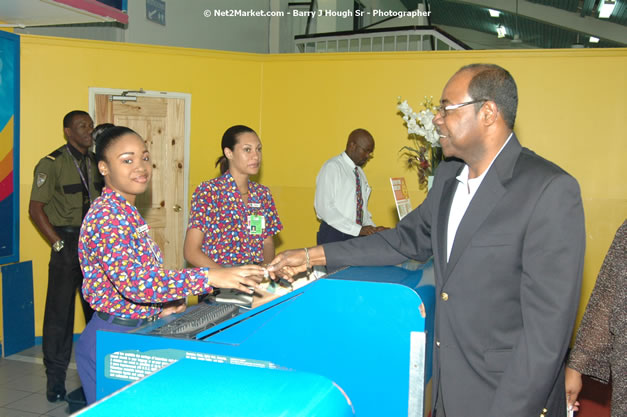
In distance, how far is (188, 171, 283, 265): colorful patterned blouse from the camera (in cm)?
318

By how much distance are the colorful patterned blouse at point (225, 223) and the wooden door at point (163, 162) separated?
2.69 metres

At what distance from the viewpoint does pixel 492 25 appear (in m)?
17.1

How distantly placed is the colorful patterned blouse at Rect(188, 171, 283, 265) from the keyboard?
113 cm

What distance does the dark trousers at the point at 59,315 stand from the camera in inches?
163

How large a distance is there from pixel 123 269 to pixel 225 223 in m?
1.21

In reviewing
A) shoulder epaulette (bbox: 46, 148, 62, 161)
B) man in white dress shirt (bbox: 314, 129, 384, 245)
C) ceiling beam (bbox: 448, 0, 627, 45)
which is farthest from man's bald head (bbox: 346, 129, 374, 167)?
ceiling beam (bbox: 448, 0, 627, 45)

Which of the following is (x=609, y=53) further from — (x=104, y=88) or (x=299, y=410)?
(x=299, y=410)

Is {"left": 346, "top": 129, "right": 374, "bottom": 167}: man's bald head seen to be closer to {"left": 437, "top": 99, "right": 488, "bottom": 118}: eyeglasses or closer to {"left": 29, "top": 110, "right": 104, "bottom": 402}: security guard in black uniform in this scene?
{"left": 29, "top": 110, "right": 104, "bottom": 402}: security guard in black uniform

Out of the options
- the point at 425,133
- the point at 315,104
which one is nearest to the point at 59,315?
the point at 425,133

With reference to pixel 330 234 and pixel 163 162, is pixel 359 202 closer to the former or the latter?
pixel 330 234

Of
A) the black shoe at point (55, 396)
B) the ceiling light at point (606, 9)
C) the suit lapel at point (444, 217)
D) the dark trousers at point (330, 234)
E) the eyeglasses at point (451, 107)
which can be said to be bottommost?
the black shoe at point (55, 396)

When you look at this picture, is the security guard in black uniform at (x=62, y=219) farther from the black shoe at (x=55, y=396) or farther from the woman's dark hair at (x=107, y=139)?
the woman's dark hair at (x=107, y=139)

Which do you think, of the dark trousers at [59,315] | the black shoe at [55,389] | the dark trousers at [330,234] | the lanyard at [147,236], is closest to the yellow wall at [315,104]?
the dark trousers at [330,234]

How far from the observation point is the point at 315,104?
247 inches
